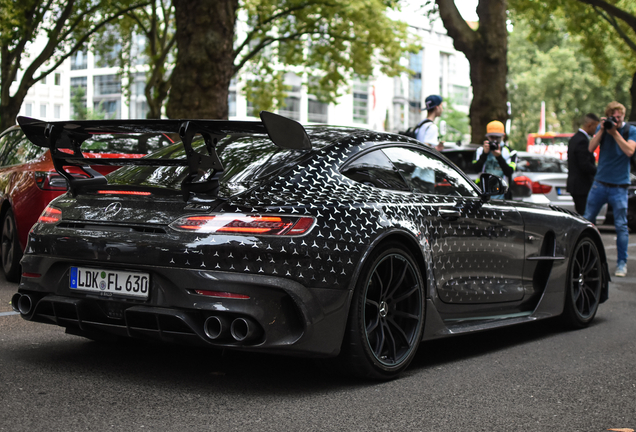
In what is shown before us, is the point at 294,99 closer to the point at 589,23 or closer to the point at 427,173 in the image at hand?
the point at 589,23

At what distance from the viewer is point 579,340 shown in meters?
6.05

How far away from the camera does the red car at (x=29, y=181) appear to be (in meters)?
7.59

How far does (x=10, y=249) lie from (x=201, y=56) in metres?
5.45

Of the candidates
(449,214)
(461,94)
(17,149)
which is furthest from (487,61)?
(461,94)

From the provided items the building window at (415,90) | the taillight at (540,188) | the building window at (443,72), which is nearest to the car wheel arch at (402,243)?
the taillight at (540,188)

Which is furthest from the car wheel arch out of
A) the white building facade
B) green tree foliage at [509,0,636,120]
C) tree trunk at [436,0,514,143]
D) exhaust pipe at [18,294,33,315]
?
the white building facade

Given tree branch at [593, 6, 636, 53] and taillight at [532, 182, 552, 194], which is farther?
tree branch at [593, 6, 636, 53]

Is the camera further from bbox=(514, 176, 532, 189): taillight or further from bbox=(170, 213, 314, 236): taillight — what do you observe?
bbox=(170, 213, 314, 236): taillight

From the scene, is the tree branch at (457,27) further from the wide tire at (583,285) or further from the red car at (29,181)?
the wide tire at (583,285)

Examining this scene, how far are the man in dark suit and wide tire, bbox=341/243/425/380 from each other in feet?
23.1

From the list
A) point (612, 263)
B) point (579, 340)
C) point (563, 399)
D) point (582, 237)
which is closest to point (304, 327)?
point (563, 399)

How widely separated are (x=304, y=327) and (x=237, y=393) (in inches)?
18.5

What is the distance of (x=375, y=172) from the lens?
4793mm

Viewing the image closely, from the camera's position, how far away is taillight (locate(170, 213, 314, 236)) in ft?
13.1
